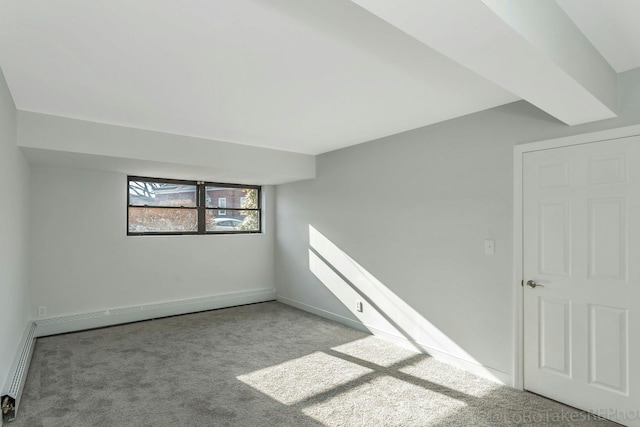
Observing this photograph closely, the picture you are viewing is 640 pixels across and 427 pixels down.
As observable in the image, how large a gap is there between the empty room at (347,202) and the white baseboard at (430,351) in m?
0.02

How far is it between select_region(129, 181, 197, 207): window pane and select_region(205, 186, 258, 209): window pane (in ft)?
0.88

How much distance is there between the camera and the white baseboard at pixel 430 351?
10.4 ft

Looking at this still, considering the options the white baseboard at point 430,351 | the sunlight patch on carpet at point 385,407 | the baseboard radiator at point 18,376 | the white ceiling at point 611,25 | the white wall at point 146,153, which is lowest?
the sunlight patch on carpet at point 385,407

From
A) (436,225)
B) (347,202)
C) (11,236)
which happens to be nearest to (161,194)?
(11,236)

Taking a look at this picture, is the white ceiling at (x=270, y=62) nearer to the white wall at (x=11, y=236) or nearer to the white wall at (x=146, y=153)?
the white wall at (x=146, y=153)

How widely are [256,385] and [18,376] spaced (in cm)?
190

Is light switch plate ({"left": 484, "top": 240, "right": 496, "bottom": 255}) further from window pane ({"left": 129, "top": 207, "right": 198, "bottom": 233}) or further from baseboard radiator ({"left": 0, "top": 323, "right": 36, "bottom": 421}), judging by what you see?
window pane ({"left": 129, "top": 207, "right": 198, "bottom": 233})

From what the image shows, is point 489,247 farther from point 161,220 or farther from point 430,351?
point 161,220

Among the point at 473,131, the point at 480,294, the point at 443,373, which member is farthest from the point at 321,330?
the point at 473,131

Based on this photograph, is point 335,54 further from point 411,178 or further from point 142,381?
point 142,381

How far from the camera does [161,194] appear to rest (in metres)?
5.34

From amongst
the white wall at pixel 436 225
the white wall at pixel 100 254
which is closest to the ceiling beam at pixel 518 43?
the white wall at pixel 436 225

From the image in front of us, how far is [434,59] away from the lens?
2230 millimetres

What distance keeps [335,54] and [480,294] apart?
2475mm
